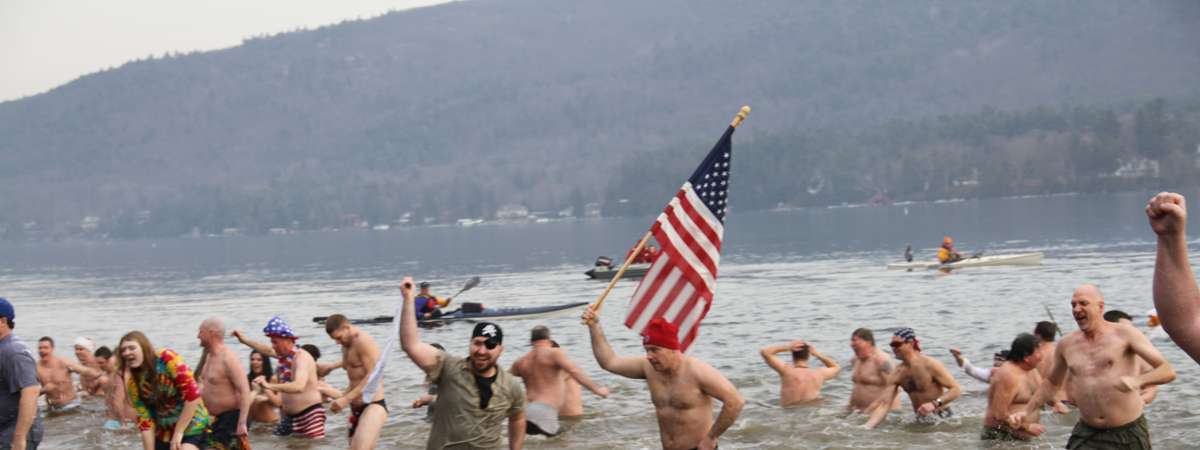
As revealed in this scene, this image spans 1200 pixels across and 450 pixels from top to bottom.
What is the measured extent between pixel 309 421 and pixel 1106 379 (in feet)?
31.3

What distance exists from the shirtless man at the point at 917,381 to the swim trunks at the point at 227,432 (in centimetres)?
697

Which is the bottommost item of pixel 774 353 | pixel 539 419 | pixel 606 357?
pixel 774 353

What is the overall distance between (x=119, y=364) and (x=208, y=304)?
5486 centimetres

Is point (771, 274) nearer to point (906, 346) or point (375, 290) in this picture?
point (375, 290)

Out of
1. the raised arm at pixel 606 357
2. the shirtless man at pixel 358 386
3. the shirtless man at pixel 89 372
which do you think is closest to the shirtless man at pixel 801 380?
the shirtless man at pixel 358 386

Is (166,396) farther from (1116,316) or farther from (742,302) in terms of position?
(742,302)

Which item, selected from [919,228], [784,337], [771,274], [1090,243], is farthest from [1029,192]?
[784,337]

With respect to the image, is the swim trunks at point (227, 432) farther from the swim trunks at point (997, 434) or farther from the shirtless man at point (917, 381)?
the swim trunks at point (997, 434)

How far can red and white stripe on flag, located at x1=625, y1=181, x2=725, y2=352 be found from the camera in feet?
37.6

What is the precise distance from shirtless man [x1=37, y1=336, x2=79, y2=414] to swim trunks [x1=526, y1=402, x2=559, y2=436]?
472 inches

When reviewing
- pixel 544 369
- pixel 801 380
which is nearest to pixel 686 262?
pixel 544 369

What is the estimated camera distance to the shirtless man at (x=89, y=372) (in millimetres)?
23109

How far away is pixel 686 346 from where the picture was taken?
37.7 feet

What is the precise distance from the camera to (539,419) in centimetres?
1230
